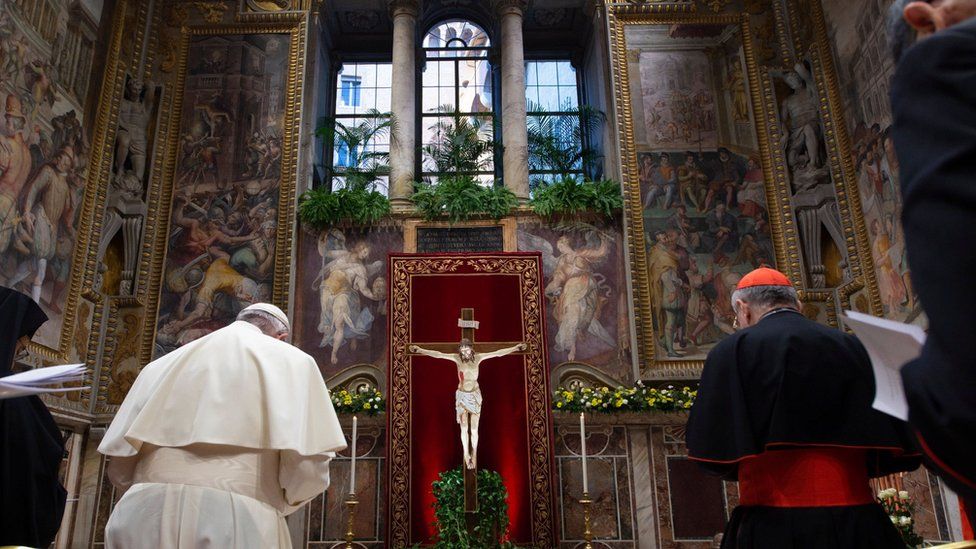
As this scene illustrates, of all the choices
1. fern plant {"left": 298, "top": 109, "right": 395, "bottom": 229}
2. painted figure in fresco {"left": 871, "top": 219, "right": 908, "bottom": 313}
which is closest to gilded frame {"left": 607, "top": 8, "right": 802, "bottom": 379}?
painted figure in fresco {"left": 871, "top": 219, "right": 908, "bottom": 313}

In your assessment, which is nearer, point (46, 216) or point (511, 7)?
point (46, 216)

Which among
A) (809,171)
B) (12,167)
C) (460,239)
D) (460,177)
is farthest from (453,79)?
(12,167)

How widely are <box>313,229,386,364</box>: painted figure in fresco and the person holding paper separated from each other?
9280mm

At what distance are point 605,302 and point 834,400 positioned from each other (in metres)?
7.62

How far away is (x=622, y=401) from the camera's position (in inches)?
362

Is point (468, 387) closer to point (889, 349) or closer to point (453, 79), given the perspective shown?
point (889, 349)

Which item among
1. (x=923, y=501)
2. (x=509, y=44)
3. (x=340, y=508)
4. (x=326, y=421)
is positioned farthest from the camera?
(x=509, y=44)

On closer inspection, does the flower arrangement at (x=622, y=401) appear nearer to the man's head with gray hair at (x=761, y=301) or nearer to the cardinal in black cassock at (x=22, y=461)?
the man's head with gray hair at (x=761, y=301)

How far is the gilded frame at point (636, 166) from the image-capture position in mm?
9953

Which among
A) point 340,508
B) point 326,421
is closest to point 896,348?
point 326,421

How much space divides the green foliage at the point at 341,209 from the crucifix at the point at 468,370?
8.69ft

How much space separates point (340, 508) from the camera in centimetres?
904

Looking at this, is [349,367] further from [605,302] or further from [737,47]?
[737,47]

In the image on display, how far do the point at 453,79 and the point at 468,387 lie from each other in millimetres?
7400
